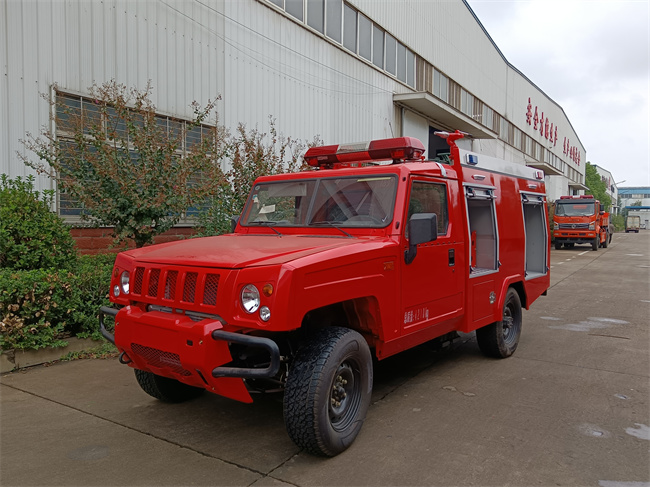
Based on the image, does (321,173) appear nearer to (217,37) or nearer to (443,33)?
(217,37)

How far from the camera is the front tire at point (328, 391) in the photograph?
332 centimetres

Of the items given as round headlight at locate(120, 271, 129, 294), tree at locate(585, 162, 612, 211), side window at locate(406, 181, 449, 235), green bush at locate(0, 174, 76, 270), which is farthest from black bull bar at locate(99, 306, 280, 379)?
tree at locate(585, 162, 612, 211)

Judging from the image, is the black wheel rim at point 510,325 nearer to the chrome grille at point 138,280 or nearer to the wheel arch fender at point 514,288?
the wheel arch fender at point 514,288

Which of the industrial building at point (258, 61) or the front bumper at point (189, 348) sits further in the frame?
the industrial building at point (258, 61)

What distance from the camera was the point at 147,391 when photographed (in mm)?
4465

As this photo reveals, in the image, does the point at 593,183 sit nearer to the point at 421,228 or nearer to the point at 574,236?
the point at 574,236

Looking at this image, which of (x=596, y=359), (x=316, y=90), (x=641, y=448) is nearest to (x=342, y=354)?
(x=641, y=448)

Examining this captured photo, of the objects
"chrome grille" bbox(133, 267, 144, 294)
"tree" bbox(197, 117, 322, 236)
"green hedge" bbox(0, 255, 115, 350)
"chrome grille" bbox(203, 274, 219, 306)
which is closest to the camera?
"chrome grille" bbox(203, 274, 219, 306)

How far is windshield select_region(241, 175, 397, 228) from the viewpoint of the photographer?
173 inches

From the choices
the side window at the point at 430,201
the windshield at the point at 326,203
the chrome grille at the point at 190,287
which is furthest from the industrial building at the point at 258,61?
the chrome grille at the point at 190,287

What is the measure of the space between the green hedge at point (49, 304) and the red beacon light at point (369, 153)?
10.2 ft

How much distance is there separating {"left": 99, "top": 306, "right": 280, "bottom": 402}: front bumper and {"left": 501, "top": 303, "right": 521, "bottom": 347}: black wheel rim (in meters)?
3.98

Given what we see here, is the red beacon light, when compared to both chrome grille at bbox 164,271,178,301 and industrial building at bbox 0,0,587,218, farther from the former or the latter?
chrome grille at bbox 164,271,178,301

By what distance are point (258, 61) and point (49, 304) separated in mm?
7603
